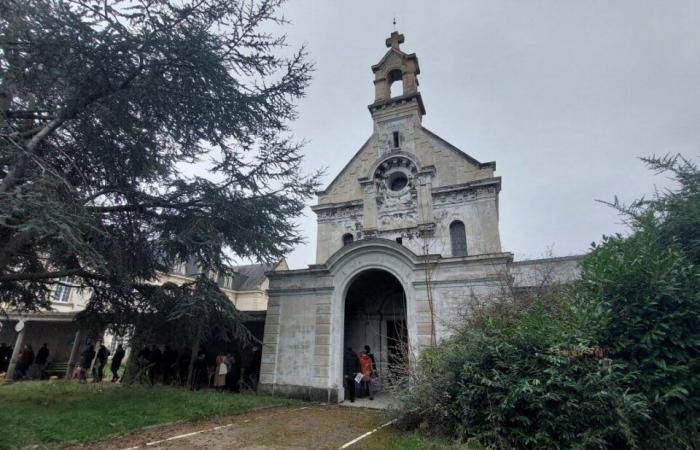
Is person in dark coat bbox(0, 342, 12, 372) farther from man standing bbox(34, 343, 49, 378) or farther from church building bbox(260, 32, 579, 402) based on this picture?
church building bbox(260, 32, 579, 402)

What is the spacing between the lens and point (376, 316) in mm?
15430

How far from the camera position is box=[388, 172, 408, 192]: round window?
16.7 meters

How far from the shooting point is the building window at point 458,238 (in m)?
14.8

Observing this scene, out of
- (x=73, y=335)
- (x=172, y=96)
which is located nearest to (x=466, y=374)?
(x=172, y=96)

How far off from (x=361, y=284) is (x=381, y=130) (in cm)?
812

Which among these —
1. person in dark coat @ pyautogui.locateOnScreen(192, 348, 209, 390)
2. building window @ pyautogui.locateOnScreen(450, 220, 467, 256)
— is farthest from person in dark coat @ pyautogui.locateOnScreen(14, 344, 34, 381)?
building window @ pyautogui.locateOnScreen(450, 220, 467, 256)

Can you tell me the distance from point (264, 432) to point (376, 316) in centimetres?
835

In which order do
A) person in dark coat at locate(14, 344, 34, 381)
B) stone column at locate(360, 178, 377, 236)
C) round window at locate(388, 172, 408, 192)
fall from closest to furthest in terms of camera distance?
stone column at locate(360, 178, 377, 236) → round window at locate(388, 172, 408, 192) → person in dark coat at locate(14, 344, 34, 381)

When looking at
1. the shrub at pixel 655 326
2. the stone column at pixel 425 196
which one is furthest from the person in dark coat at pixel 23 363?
the shrub at pixel 655 326

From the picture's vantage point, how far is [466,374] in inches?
287

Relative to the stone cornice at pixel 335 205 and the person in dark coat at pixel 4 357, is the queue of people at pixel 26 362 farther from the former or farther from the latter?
the stone cornice at pixel 335 205

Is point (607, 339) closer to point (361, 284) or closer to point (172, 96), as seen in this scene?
point (361, 284)

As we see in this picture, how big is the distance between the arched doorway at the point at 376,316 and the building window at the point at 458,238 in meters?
2.90

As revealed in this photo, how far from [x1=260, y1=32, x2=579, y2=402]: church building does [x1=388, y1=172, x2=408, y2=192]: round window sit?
1.9 inches
